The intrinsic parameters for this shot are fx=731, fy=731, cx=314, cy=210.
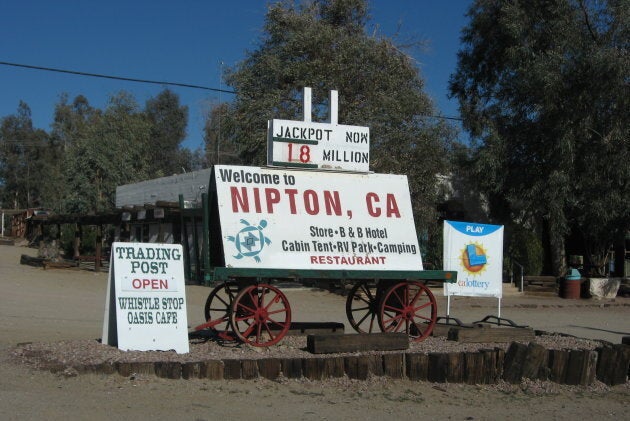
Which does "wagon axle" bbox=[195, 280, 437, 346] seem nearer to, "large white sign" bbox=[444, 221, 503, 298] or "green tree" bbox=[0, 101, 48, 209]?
"large white sign" bbox=[444, 221, 503, 298]

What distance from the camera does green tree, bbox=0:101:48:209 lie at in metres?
70.8

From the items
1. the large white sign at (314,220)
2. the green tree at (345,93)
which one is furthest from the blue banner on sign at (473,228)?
the green tree at (345,93)

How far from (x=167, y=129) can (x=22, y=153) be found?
1762 centimetres

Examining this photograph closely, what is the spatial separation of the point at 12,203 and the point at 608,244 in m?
66.7

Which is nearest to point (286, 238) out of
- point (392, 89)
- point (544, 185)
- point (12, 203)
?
point (392, 89)

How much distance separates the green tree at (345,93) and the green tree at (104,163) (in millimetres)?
18171

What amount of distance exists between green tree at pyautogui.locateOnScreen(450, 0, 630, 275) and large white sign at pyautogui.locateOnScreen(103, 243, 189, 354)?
16559mm

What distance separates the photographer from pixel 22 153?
235ft

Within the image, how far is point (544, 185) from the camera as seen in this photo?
77.7ft

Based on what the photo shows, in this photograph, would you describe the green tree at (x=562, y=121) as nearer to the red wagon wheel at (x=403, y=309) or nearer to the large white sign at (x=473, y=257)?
the large white sign at (x=473, y=257)

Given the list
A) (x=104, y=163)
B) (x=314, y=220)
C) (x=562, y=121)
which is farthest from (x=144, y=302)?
(x=104, y=163)

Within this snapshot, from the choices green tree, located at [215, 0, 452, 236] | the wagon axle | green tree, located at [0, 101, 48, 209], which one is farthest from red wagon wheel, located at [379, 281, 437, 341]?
green tree, located at [0, 101, 48, 209]

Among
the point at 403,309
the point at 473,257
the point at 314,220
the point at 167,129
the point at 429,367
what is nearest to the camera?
the point at 429,367

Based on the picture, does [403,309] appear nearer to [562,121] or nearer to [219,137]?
[562,121]
